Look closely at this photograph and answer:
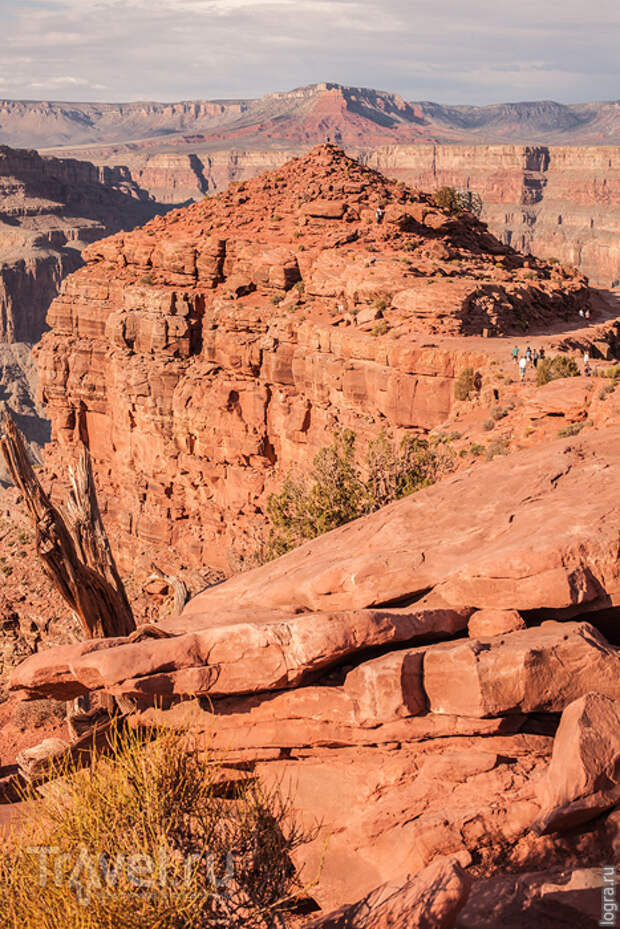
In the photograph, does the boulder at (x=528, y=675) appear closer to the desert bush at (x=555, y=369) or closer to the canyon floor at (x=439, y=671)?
the canyon floor at (x=439, y=671)

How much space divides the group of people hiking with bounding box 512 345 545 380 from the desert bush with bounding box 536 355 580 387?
58 centimetres

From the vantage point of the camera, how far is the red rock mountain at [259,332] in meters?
38.2

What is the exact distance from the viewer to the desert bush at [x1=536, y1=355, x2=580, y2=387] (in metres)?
31.7

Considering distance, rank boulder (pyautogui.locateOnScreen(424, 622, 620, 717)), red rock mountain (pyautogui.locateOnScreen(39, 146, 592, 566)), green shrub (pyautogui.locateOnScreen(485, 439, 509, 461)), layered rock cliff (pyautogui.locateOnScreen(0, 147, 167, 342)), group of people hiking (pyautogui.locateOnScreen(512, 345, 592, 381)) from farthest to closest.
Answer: layered rock cliff (pyautogui.locateOnScreen(0, 147, 167, 342)) < red rock mountain (pyautogui.locateOnScreen(39, 146, 592, 566)) < group of people hiking (pyautogui.locateOnScreen(512, 345, 592, 381)) < green shrub (pyautogui.locateOnScreen(485, 439, 509, 461)) < boulder (pyautogui.locateOnScreen(424, 622, 620, 717))

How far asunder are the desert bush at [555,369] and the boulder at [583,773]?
2293 centimetres

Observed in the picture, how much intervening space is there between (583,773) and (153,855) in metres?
5.04

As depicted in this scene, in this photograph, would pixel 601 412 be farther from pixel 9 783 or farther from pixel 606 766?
pixel 9 783

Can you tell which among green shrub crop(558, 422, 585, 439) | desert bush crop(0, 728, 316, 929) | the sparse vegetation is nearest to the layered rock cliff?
the sparse vegetation

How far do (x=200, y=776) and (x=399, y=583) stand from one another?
408 centimetres

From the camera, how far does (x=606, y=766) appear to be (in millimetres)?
9539

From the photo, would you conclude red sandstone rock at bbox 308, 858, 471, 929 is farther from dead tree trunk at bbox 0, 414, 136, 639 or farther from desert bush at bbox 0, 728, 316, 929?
dead tree trunk at bbox 0, 414, 136, 639

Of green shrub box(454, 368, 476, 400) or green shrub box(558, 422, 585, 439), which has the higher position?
green shrub box(558, 422, 585, 439)

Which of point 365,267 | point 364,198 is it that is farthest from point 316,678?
point 364,198

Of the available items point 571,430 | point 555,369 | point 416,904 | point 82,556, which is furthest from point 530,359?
point 416,904
